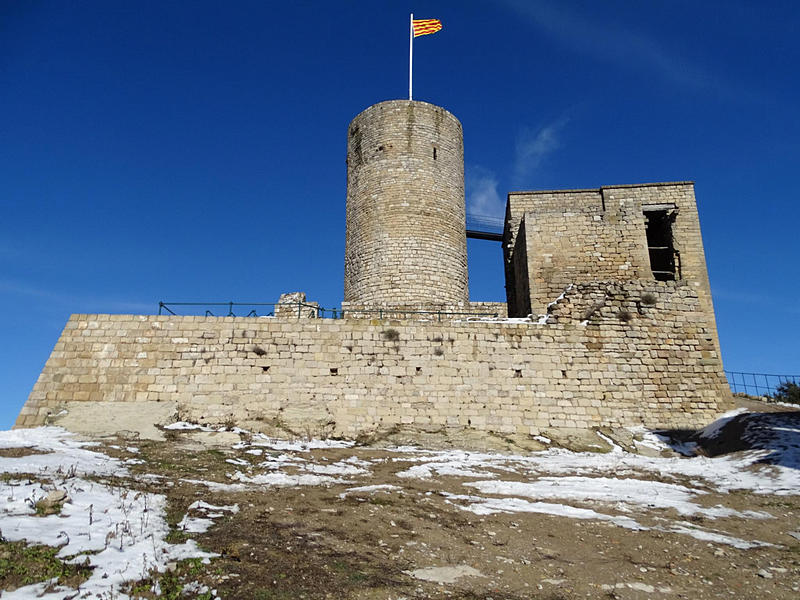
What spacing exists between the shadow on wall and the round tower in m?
9.41

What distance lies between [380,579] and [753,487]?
774 centimetres

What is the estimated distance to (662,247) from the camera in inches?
773

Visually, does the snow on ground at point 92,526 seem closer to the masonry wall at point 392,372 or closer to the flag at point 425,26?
the masonry wall at point 392,372

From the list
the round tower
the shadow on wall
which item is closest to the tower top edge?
the round tower

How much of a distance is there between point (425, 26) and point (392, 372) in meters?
19.3

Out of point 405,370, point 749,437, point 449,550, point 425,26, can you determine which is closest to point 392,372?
point 405,370

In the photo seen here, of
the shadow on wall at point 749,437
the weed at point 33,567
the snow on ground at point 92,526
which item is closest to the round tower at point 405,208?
the shadow on wall at point 749,437

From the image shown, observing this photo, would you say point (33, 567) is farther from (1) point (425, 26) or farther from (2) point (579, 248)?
(1) point (425, 26)

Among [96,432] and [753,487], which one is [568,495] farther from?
[96,432]

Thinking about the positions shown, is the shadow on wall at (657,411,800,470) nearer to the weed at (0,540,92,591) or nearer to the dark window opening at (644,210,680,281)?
the dark window opening at (644,210,680,281)

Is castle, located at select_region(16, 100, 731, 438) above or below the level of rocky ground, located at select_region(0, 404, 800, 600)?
above

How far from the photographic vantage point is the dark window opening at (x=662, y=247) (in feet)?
63.7

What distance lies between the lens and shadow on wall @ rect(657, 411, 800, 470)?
10.3 meters

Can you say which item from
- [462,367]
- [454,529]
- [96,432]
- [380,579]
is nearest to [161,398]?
[96,432]
